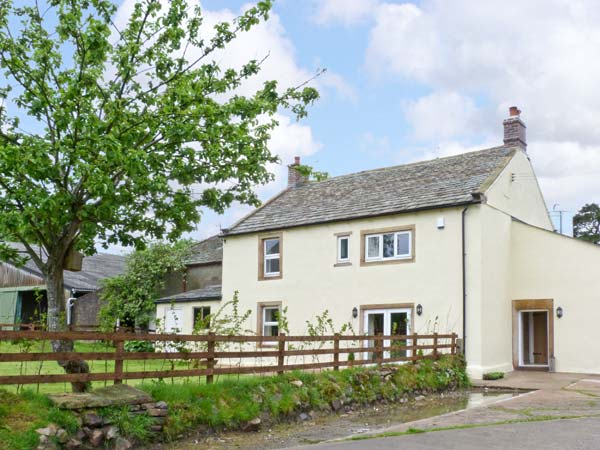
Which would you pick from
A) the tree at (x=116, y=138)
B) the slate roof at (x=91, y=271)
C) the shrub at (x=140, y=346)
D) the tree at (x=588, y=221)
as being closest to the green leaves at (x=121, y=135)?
the tree at (x=116, y=138)

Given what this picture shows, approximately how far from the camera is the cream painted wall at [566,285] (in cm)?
1973

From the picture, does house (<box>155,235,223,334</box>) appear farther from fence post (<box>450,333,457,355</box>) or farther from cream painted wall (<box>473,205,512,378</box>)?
cream painted wall (<box>473,205,512,378</box>)

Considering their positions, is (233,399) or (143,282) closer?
(233,399)

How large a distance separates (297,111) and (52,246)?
4.63 m

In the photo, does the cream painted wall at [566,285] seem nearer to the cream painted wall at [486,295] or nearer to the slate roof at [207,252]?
the cream painted wall at [486,295]

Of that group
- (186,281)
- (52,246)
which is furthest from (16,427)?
(186,281)

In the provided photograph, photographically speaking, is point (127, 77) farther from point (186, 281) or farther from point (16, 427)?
point (186, 281)

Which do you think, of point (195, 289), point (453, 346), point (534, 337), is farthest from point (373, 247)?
point (195, 289)

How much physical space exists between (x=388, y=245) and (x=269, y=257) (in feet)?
16.8

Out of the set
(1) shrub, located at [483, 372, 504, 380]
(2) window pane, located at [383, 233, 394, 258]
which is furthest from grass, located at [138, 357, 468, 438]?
(2) window pane, located at [383, 233, 394, 258]

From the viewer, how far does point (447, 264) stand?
20.2 meters

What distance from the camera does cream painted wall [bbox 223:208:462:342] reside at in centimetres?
2019

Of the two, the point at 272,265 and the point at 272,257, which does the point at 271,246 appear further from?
the point at 272,265

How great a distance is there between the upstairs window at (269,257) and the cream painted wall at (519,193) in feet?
25.8
